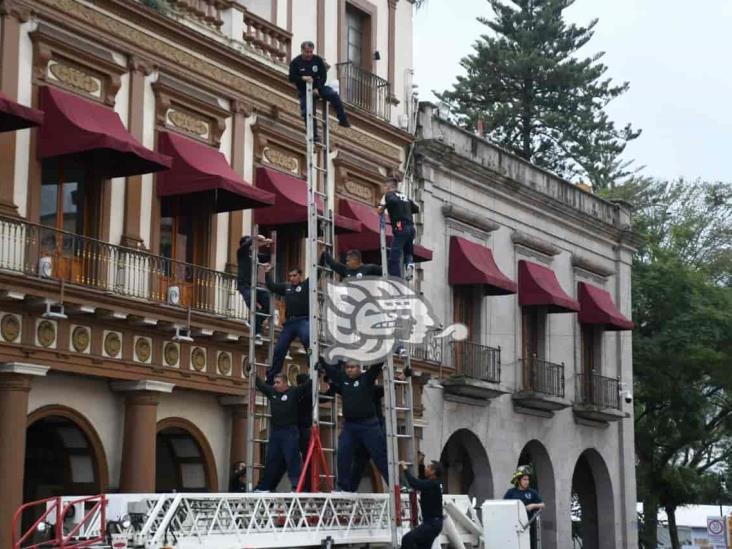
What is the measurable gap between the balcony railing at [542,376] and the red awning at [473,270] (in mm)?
2642

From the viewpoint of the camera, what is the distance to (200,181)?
23.8 meters

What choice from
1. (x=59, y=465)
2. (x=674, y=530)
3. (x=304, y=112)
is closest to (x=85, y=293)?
(x=59, y=465)

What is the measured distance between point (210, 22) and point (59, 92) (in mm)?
4439

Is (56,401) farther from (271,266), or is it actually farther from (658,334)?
(658,334)

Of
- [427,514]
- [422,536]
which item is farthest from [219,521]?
[427,514]

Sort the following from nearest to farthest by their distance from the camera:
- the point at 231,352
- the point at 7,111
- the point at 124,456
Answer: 1. the point at 7,111
2. the point at 124,456
3. the point at 231,352

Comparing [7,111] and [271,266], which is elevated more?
[7,111]

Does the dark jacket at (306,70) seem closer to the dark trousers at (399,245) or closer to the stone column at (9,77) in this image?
the dark trousers at (399,245)

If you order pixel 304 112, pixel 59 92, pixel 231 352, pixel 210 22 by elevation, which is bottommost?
pixel 231 352

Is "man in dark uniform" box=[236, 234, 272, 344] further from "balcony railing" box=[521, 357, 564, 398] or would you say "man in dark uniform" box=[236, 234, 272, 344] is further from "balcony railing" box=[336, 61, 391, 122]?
"balcony railing" box=[521, 357, 564, 398]

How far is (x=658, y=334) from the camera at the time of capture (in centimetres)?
4366

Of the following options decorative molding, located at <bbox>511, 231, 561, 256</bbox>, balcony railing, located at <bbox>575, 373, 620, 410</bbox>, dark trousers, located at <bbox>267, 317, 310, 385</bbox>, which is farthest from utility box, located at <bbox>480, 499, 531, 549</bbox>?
balcony railing, located at <bbox>575, 373, 620, 410</bbox>

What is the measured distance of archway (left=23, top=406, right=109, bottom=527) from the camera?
2252 cm

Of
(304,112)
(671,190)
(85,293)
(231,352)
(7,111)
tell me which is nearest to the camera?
(304,112)
